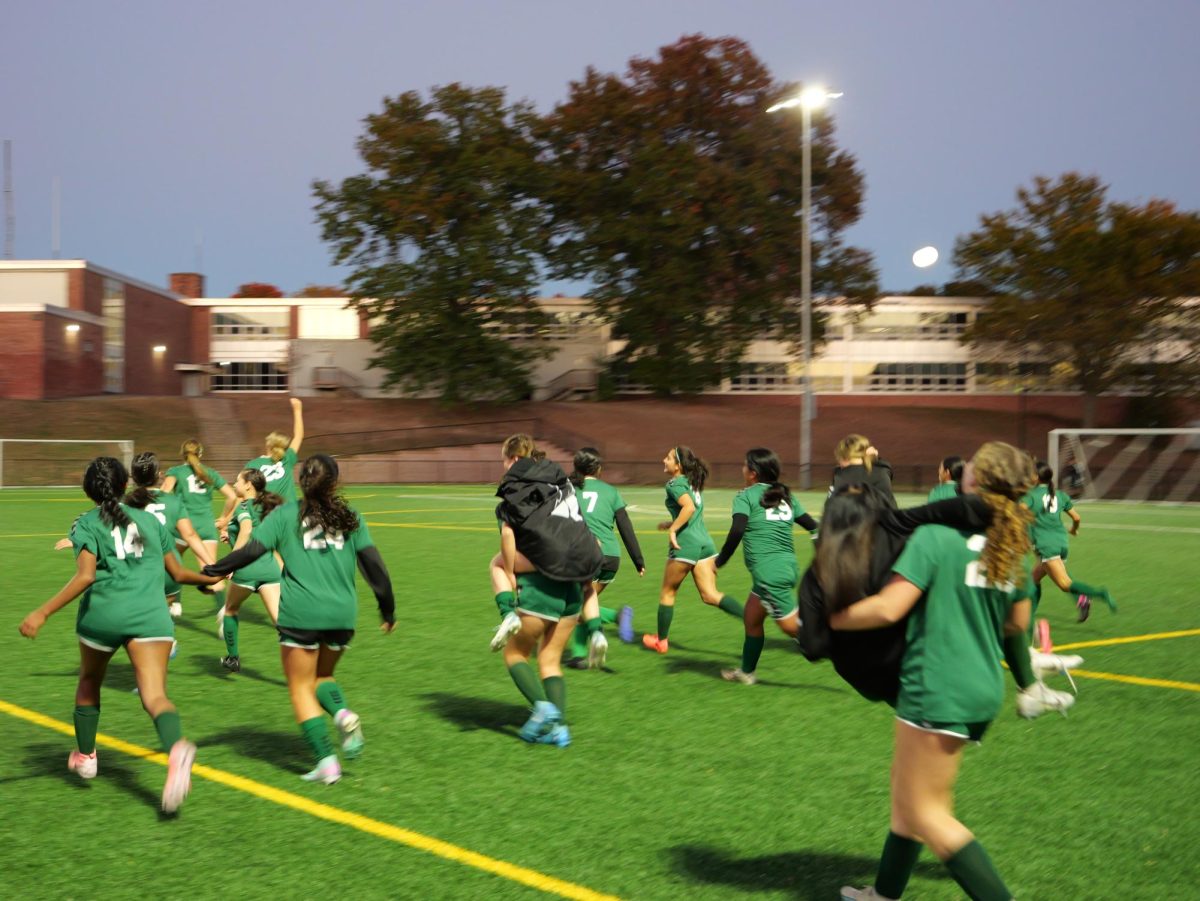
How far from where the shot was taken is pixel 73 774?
645 centimetres

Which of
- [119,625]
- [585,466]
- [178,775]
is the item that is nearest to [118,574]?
[119,625]

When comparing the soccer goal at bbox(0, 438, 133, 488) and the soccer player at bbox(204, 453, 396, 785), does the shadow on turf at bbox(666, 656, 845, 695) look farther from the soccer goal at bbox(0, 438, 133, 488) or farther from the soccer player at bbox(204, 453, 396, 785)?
the soccer goal at bbox(0, 438, 133, 488)

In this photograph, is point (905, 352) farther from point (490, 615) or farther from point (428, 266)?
point (490, 615)

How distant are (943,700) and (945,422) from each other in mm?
56155

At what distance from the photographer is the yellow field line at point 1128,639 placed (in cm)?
1098

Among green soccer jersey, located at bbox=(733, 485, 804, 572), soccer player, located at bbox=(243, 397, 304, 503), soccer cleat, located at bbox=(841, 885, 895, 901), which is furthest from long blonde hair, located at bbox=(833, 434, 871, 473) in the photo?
soccer player, located at bbox=(243, 397, 304, 503)

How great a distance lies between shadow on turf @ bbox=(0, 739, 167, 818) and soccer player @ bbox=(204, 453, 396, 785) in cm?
86

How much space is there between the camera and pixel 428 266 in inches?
2068

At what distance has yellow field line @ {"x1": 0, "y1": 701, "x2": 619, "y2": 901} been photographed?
4875 millimetres

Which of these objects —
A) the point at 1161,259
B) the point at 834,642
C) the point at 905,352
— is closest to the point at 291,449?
the point at 834,642

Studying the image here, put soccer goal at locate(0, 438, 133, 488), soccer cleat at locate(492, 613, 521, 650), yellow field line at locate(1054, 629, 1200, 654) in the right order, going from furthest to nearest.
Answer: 1. soccer goal at locate(0, 438, 133, 488)
2. yellow field line at locate(1054, 629, 1200, 654)
3. soccer cleat at locate(492, 613, 521, 650)

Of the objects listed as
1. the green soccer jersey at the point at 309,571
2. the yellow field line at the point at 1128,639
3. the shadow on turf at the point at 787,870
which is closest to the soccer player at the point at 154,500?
the green soccer jersey at the point at 309,571

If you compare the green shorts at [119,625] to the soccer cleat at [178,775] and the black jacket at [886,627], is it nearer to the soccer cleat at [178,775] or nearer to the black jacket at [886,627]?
the soccer cleat at [178,775]

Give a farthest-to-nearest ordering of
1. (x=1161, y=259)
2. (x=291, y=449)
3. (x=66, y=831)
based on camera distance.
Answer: (x=1161, y=259)
(x=291, y=449)
(x=66, y=831)
